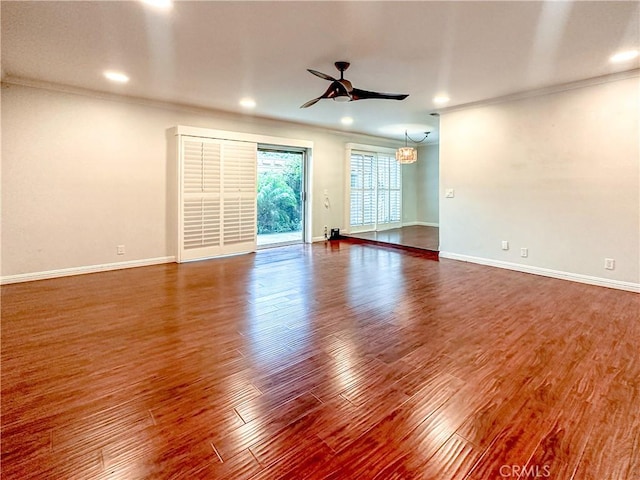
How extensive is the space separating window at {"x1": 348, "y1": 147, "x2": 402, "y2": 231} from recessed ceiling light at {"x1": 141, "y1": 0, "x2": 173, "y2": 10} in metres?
5.94

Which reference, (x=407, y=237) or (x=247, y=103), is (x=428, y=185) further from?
(x=247, y=103)

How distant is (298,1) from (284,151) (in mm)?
4804

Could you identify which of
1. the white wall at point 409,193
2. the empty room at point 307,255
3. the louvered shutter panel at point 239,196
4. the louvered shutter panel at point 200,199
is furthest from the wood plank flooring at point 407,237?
the louvered shutter panel at point 200,199

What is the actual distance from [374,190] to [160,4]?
279 inches

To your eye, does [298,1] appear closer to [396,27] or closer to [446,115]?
[396,27]

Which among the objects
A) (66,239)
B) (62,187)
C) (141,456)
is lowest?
(141,456)

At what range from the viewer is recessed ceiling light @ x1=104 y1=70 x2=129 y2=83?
4102mm

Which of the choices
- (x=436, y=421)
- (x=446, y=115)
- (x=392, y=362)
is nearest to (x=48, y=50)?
(x=392, y=362)

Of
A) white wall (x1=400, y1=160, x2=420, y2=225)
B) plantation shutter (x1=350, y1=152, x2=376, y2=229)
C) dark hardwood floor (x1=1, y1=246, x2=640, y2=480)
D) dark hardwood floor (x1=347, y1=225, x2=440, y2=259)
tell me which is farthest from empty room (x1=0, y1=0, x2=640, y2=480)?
white wall (x1=400, y1=160, x2=420, y2=225)

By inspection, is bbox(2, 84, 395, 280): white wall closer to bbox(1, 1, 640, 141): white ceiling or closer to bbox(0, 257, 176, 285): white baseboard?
bbox(0, 257, 176, 285): white baseboard

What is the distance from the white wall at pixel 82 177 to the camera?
4305 millimetres

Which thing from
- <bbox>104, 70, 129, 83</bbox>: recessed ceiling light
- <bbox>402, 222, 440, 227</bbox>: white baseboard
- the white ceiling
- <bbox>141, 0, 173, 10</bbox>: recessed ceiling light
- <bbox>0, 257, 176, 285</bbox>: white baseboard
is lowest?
A: <bbox>0, 257, 176, 285</bbox>: white baseboard

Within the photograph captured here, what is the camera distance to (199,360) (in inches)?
94.3

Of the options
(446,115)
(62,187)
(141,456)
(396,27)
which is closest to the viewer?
(141,456)
